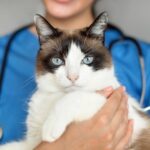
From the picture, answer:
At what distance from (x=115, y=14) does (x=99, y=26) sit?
0.52 metres

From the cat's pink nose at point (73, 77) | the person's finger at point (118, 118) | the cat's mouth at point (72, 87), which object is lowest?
the person's finger at point (118, 118)

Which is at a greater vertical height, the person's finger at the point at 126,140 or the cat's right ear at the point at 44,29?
the cat's right ear at the point at 44,29

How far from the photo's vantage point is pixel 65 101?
3.64 feet

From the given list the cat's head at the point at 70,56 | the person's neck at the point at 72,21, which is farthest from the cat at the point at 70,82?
the person's neck at the point at 72,21

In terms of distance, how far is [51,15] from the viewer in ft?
5.38

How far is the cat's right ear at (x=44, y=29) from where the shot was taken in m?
1.20

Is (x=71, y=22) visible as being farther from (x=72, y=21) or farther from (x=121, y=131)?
(x=121, y=131)

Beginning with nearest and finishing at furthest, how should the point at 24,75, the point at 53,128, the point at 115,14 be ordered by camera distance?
the point at 53,128
the point at 24,75
the point at 115,14

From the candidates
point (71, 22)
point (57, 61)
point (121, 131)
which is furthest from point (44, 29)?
point (71, 22)

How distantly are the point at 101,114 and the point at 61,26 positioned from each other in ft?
2.02

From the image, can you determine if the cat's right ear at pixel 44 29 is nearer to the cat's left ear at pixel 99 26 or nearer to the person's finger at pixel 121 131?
the cat's left ear at pixel 99 26

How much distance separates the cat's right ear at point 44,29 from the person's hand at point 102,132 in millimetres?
247

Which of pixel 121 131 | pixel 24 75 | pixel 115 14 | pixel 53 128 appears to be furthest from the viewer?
pixel 115 14

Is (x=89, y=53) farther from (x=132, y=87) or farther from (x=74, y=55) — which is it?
(x=132, y=87)
